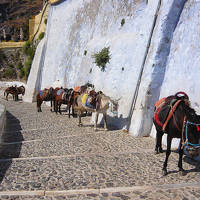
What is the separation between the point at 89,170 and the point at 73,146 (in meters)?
1.96

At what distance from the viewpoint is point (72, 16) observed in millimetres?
19797

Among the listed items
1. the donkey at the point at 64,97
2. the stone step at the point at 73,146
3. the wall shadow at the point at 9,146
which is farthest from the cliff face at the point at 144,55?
the wall shadow at the point at 9,146

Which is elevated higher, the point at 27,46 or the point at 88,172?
the point at 27,46

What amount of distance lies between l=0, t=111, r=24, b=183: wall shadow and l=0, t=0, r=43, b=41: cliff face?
153ft

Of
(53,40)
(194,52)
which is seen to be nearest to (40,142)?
(194,52)

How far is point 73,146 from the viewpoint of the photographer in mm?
6848

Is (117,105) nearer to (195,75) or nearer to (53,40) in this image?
(195,75)

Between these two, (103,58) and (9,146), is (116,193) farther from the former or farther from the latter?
(103,58)

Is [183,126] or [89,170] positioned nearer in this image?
[183,126]

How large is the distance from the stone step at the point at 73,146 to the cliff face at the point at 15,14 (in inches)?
1925

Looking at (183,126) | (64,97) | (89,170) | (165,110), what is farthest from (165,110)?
(64,97)

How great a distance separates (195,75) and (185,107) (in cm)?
214

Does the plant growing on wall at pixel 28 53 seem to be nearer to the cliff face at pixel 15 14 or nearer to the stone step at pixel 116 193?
the cliff face at pixel 15 14

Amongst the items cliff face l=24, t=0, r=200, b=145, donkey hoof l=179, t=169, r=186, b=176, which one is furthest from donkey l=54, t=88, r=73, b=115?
donkey hoof l=179, t=169, r=186, b=176
